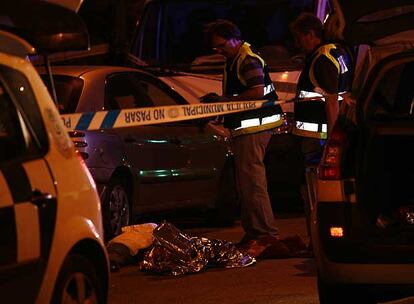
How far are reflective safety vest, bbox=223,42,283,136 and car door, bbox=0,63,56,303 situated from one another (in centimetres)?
414

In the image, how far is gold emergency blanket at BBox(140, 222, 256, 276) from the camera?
9.59 m

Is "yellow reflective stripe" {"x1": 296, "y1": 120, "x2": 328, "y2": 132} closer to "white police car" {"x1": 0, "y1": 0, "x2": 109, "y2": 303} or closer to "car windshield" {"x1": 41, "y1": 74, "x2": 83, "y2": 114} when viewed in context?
"car windshield" {"x1": 41, "y1": 74, "x2": 83, "y2": 114}

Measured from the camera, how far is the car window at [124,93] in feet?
35.9

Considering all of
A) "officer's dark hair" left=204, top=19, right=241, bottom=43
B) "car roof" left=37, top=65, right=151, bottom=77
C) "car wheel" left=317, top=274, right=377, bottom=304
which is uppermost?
"officer's dark hair" left=204, top=19, right=241, bottom=43

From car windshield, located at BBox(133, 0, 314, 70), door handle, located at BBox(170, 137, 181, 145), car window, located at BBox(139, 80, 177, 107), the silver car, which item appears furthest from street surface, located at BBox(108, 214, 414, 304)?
car windshield, located at BBox(133, 0, 314, 70)

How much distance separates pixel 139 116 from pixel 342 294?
73.1 inches

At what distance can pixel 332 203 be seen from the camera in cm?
712

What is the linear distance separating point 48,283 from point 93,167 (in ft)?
14.5

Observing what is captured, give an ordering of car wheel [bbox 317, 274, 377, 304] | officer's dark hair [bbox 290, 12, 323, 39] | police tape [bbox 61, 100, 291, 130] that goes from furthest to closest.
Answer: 1. officer's dark hair [bbox 290, 12, 323, 39]
2. police tape [bbox 61, 100, 291, 130]
3. car wheel [bbox 317, 274, 377, 304]

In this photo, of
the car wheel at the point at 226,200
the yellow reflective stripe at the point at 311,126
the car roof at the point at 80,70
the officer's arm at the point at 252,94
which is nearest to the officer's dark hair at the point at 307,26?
the officer's arm at the point at 252,94

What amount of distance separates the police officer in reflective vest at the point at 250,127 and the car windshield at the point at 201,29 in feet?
11.1

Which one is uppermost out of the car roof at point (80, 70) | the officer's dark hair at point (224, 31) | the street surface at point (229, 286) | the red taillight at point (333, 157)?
the officer's dark hair at point (224, 31)

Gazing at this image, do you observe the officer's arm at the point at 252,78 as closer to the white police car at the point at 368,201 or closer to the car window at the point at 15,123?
the white police car at the point at 368,201

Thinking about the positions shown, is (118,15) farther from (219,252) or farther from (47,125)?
(47,125)
